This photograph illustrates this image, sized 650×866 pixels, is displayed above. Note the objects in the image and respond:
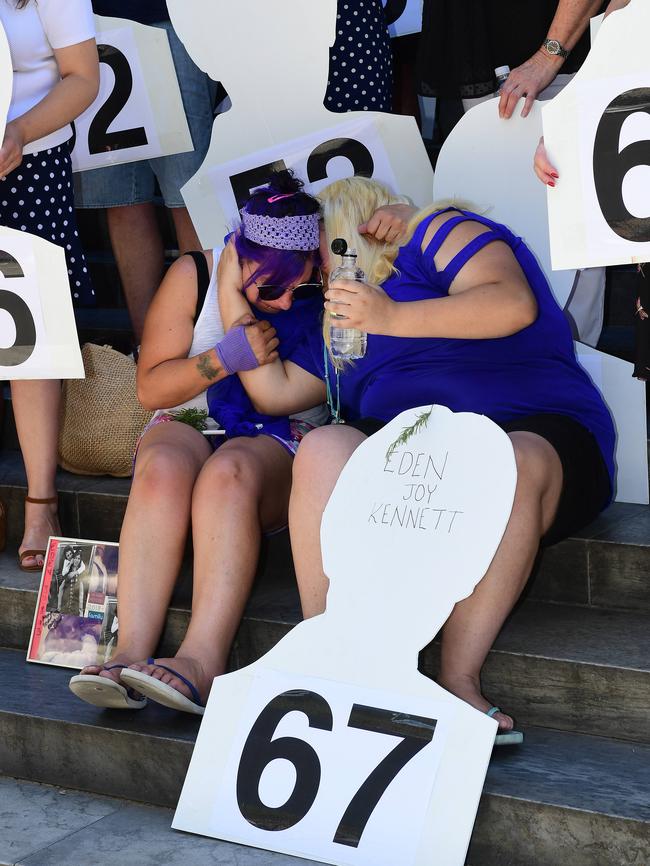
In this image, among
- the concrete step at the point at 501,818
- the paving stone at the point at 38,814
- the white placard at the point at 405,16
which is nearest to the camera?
the concrete step at the point at 501,818

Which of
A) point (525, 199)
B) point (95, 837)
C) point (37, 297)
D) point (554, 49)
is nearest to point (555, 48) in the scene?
point (554, 49)

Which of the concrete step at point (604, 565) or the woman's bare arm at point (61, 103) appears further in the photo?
the woman's bare arm at point (61, 103)

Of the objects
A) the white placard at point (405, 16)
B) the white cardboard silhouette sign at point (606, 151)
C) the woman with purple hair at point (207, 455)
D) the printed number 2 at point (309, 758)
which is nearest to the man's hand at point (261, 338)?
the woman with purple hair at point (207, 455)

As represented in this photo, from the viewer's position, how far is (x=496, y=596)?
2309mm

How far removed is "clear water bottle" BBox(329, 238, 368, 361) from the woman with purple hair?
135 millimetres

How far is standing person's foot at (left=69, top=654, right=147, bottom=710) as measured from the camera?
2475 mm

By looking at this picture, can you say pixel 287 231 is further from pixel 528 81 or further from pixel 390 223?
pixel 528 81

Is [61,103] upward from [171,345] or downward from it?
upward

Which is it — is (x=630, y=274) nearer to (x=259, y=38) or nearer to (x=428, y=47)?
(x=428, y=47)

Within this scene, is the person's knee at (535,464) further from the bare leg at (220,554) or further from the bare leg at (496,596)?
the bare leg at (220,554)

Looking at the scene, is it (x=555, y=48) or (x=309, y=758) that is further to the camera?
(x=555, y=48)

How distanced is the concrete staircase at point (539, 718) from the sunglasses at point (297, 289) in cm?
61

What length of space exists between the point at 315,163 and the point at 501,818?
2.00m

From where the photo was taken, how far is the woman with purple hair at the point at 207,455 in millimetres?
2568
